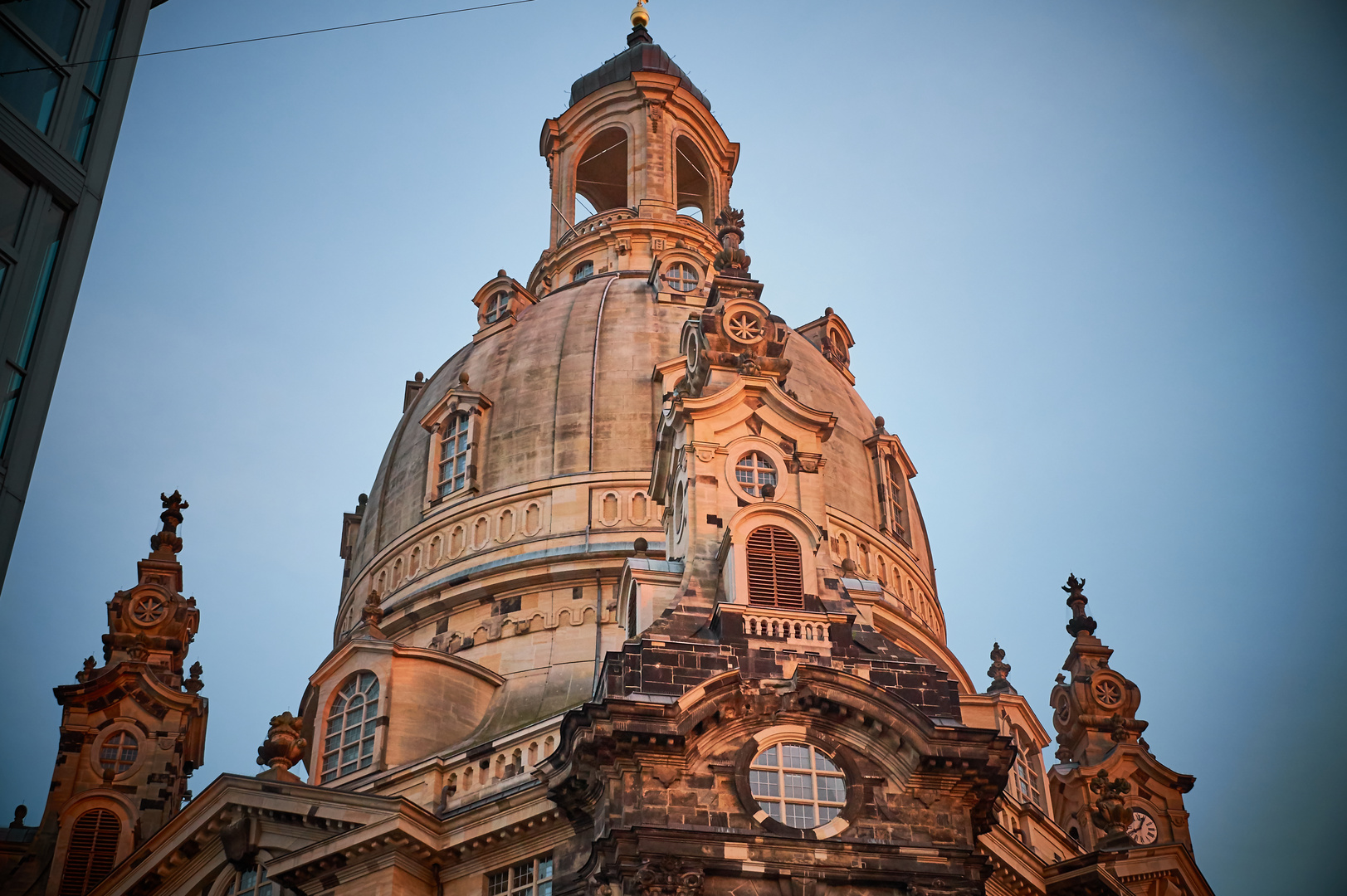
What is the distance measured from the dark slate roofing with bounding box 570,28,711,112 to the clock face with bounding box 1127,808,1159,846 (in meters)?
36.8

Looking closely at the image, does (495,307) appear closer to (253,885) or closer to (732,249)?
(732,249)

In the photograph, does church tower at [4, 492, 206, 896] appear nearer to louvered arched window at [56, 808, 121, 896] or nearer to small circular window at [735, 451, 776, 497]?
louvered arched window at [56, 808, 121, 896]

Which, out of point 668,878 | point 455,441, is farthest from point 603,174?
point 668,878

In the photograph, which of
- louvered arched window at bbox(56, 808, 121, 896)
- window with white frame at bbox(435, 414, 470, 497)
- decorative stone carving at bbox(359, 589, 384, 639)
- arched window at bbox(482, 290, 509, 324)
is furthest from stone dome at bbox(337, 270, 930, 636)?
louvered arched window at bbox(56, 808, 121, 896)

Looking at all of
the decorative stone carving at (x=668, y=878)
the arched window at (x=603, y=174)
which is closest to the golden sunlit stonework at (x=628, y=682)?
the decorative stone carving at (x=668, y=878)

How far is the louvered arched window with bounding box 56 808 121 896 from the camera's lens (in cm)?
4200

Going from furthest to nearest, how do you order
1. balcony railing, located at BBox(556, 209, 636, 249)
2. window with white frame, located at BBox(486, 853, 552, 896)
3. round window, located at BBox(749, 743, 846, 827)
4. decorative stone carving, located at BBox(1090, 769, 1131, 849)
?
1. balcony railing, located at BBox(556, 209, 636, 249)
2. decorative stone carving, located at BBox(1090, 769, 1131, 849)
3. window with white frame, located at BBox(486, 853, 552, 896)
4. round window, located at BBox(749, 743, 846, 827)

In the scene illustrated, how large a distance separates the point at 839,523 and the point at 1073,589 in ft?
36.9

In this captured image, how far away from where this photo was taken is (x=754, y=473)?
38781 mm

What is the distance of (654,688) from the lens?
32.6 metres

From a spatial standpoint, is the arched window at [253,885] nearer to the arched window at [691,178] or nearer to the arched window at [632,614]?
the arched window at [632,614]

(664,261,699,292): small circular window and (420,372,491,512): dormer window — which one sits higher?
(664,261,699,292): small circular window

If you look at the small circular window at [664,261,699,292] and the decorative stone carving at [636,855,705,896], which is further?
the small circular window at [664,261,699,292]

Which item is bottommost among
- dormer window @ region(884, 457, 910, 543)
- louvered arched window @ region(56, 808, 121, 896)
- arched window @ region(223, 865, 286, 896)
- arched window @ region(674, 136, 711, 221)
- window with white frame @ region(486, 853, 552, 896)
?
window with white frame @ region(486, 853, 552, 896)
